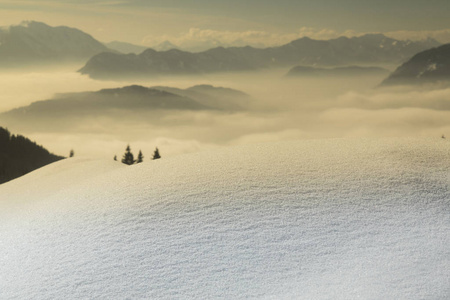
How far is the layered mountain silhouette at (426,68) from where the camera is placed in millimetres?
139413

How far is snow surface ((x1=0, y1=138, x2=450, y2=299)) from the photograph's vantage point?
816cm

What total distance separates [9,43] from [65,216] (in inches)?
8286

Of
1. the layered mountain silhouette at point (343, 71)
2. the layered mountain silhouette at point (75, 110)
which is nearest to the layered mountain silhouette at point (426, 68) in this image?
the layered mountain silhouette at point (343, 71)

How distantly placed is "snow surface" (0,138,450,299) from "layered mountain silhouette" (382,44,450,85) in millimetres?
132690

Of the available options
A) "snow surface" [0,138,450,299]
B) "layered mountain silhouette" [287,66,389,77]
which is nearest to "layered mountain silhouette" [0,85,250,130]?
"layered mountain silhouette" [287,66,389,77]

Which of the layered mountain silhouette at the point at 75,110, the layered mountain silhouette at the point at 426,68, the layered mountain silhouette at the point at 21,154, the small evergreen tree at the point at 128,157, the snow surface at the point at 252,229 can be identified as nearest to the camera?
the snow surface at the point at 252,229

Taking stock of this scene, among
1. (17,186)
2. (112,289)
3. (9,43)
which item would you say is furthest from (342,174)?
(9,43)

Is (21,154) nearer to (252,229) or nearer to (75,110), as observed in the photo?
(252,229)

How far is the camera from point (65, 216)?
11.6 metres

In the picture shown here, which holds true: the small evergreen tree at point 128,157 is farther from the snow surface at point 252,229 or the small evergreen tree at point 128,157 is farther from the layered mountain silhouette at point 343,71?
the layered mountain silhouette at point 343,71

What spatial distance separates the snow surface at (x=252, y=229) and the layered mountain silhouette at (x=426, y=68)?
132690 mm

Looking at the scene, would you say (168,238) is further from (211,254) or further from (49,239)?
(49,239)

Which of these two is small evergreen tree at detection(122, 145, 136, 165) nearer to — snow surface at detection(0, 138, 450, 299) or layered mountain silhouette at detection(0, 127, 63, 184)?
layered mountain silhouette at detection(0, 127, 63, 184)

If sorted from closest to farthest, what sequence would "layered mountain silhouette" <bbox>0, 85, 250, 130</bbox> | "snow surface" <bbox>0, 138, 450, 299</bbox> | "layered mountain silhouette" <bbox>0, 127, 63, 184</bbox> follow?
"snow surface" <bbox>0, 138, 450, 299</bbox> < "layered mountain silhouette" <bbox>0, 127, 63, 184</bbox> < "layered mountain silhouette" <bbox>0, 85, 250, 130</bbox>
